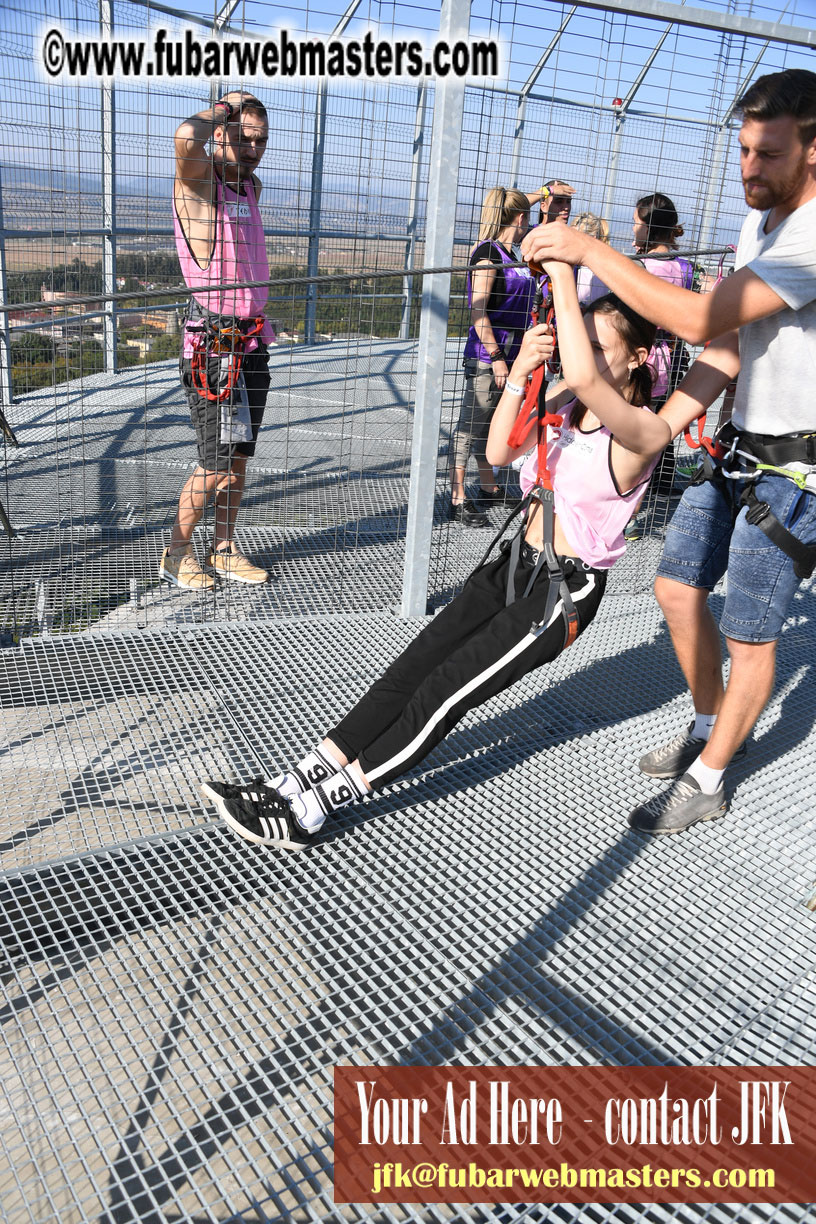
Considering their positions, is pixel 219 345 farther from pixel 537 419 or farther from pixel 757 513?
pixel 757 513

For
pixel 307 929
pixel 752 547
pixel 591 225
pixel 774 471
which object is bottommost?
pixel 307 929

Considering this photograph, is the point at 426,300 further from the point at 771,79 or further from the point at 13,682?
the point at 13,682

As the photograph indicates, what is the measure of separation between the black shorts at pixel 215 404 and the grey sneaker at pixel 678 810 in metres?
1.87

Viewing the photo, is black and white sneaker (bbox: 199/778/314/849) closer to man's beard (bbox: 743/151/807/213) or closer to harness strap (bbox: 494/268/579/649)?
harness strap (bbox: 494/268/579/649)

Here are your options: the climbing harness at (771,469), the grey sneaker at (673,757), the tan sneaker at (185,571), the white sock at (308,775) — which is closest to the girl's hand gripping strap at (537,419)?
the climbing harness at (771,469)

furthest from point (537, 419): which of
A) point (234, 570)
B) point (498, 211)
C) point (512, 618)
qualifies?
point (498, 211)

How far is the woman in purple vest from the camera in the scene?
149 inches

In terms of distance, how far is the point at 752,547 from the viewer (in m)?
2.13

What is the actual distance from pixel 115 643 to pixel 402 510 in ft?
6.23

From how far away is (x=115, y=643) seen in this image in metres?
2.94

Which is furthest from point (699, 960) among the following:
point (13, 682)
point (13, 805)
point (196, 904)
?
point (13, 682)

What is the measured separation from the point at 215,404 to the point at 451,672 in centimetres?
169

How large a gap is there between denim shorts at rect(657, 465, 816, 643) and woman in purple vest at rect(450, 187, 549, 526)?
142cm

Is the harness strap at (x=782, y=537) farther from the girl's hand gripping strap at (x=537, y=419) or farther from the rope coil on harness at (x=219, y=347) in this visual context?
the rope coil on harness at (x=219, y=347)
